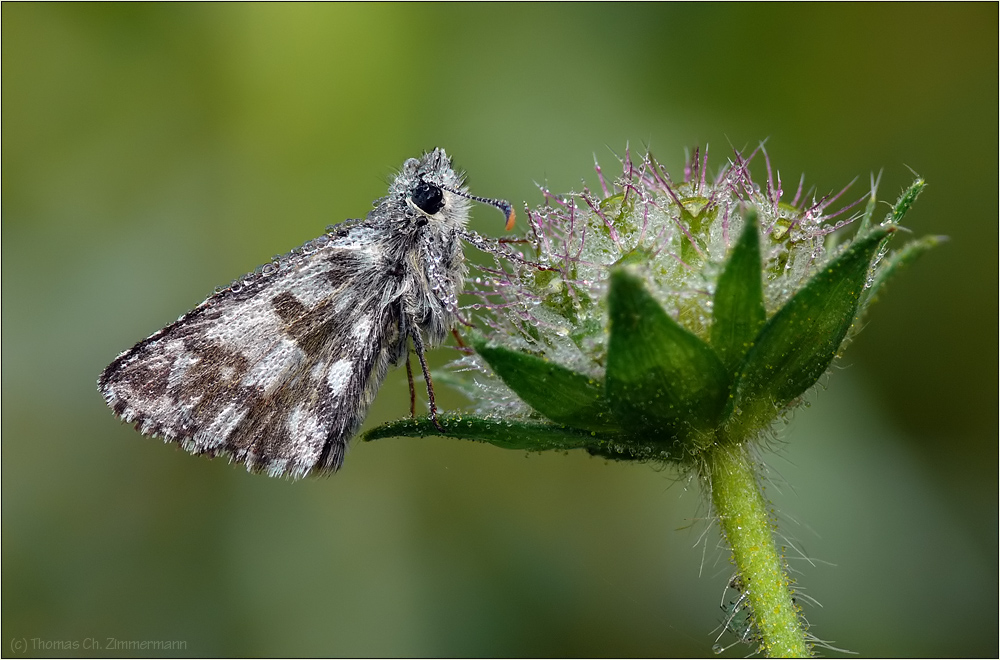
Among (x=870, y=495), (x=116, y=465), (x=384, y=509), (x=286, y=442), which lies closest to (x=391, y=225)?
(x=286, y=442)

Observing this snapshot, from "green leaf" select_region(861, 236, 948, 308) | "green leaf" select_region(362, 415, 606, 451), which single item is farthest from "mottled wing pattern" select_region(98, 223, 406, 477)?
"green leaf" select_region(861, 236, 948, 308)

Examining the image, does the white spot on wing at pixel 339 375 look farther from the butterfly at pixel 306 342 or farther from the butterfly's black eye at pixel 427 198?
the butterfly's black eye at pixel 427 198

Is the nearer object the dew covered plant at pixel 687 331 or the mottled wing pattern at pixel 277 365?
the dew covered plant at pixel 687 331

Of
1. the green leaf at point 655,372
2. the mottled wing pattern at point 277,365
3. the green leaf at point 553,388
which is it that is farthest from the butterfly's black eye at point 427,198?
the green leaf at point 655,372

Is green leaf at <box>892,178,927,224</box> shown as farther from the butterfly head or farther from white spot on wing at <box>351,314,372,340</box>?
white spot on wing at <box>351,314,372,340</box>

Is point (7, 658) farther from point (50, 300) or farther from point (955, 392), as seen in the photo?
point (955, 392)
